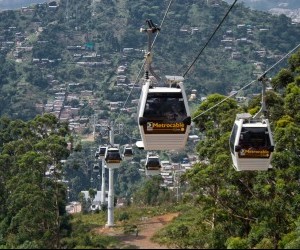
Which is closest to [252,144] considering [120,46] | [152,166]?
[152,166]

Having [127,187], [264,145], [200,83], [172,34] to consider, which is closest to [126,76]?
[200,83]

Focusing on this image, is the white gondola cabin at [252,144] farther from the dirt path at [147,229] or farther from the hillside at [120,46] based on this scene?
the hillside at [120,46]

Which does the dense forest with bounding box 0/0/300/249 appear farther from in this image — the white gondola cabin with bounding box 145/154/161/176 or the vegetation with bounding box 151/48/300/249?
the white gondola cabin with bounding box 145/154/161/176

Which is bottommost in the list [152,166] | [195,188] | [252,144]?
[195,188]

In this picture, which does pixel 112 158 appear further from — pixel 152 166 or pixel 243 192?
pixel 243 192

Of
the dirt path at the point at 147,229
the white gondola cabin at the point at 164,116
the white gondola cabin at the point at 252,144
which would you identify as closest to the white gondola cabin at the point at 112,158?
the dirt path at the point at 147,229

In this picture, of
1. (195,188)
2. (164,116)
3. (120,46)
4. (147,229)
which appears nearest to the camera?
(164,116)

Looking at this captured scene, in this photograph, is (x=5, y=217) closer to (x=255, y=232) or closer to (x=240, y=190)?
(x=240, y=190)


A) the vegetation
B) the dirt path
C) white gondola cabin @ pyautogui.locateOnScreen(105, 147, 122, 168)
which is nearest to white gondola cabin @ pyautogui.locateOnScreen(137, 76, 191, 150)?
the vegetation

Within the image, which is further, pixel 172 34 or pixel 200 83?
pixel 172 34
